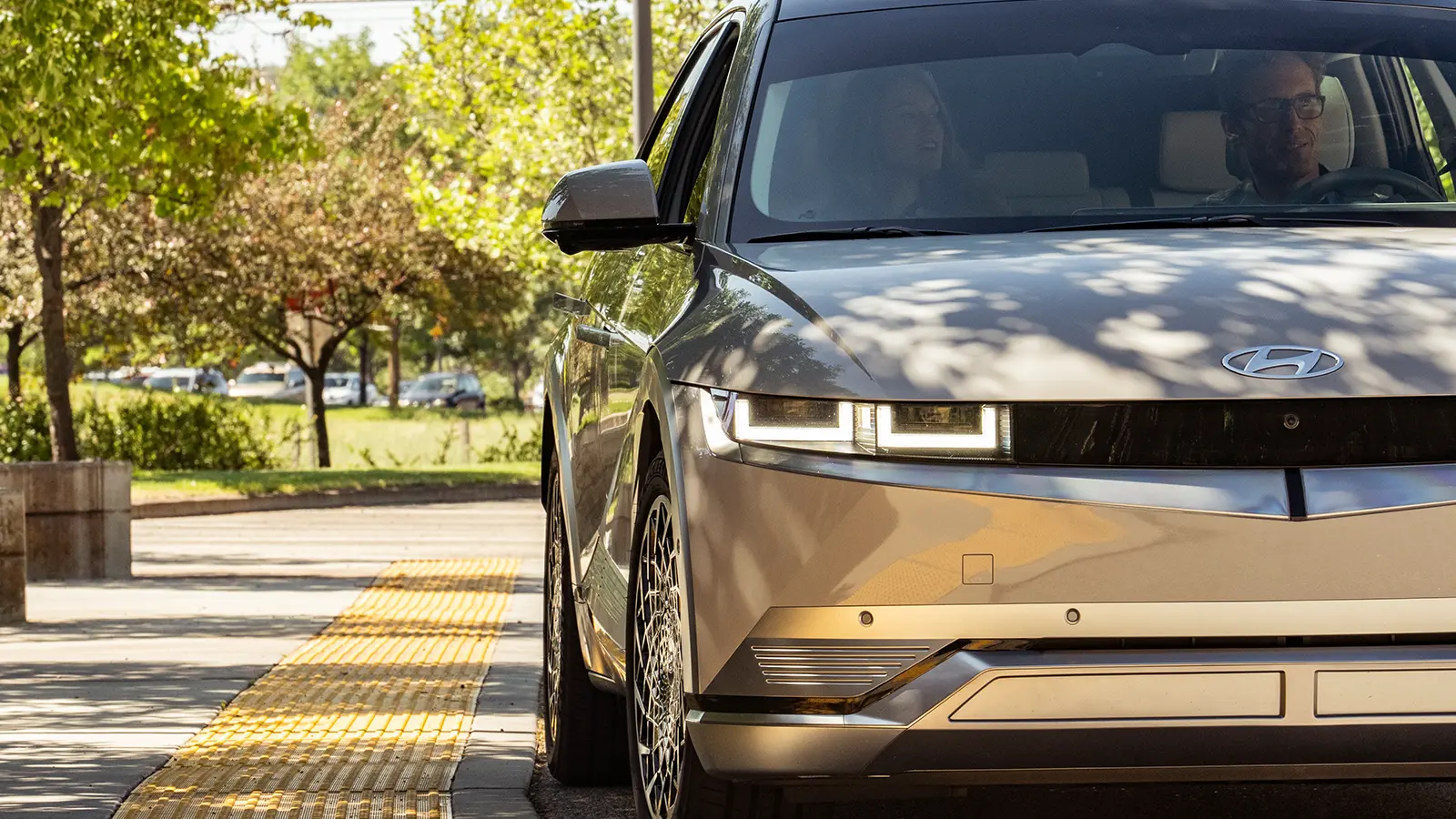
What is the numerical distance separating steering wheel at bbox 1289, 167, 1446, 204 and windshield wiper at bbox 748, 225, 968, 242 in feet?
2.76

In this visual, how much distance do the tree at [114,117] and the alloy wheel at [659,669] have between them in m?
9.44

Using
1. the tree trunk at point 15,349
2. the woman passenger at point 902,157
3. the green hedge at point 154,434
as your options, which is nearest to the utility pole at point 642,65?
the woman passenger at point 902,157

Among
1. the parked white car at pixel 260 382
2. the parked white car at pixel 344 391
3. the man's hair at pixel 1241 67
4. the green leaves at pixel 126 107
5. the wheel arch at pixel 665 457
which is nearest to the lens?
the wheel arch at pixel 665 457

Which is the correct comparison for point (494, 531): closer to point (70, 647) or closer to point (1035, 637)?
point (70, 647)

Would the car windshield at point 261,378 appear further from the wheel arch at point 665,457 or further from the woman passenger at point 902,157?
the wheel arch at point 665,457

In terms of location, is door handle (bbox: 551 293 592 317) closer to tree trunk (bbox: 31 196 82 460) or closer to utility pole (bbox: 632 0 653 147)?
utility pole (bbox: 632 0 653 147)

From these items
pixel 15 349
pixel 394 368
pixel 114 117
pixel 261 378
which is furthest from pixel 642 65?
pixel 261 378

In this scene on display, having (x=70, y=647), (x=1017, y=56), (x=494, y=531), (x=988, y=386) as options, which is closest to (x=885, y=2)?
(x=1017, y=56)

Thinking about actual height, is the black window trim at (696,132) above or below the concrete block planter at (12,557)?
above

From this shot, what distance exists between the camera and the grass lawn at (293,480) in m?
22.5

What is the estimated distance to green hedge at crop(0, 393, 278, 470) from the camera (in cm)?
2723

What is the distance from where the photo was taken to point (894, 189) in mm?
4500

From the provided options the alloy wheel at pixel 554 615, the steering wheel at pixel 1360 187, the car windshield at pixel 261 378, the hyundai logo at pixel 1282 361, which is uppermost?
the steering wheel at pixel 1360 187

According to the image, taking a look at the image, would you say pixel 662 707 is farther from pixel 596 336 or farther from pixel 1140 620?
pixel 596 336
